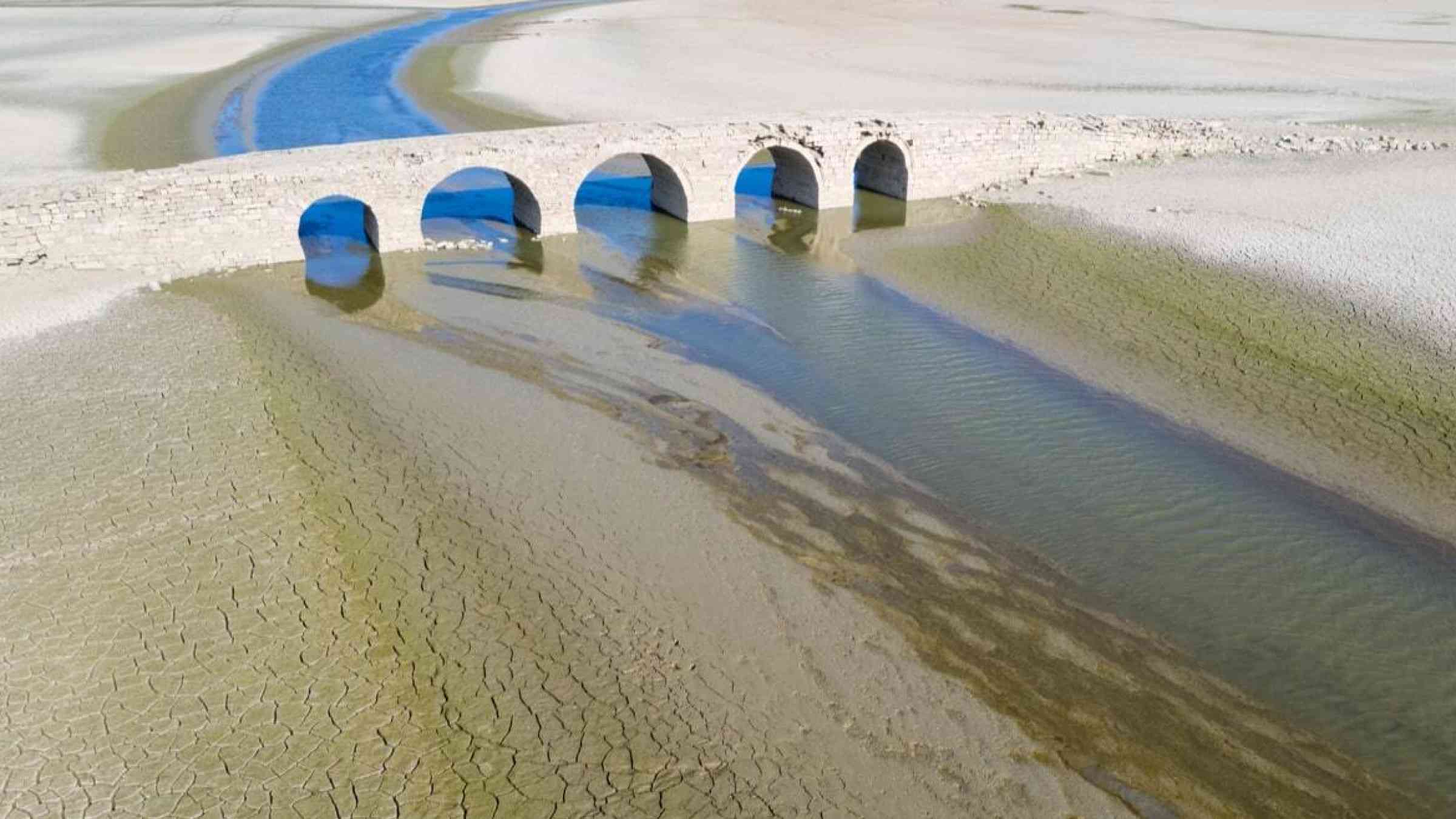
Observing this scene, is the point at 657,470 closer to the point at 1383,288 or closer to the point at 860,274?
the point at 860,274

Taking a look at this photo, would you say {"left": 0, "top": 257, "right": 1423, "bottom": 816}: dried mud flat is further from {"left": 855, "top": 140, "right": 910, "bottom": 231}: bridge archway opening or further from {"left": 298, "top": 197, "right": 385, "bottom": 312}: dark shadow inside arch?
{"left": 855, "top": 140, "right": 910, "bottom": 231}: bridge archway opening

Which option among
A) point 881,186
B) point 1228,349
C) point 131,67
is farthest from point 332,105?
point 1228,349

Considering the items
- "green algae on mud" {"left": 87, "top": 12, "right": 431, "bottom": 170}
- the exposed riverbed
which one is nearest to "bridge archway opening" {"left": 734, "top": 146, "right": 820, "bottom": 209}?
the exposed riverbed

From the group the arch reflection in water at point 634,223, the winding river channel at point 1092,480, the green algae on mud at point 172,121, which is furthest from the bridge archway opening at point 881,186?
the green algae on mud at point 172,121

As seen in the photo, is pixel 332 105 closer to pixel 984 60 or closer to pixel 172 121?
pixel 172 121

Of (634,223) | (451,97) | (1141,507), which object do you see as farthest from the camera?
(451,97)
